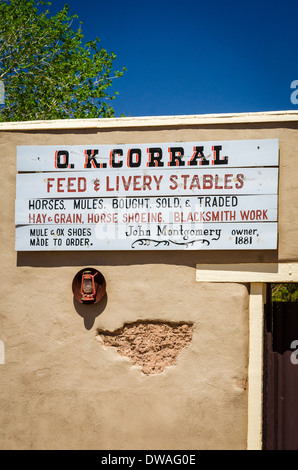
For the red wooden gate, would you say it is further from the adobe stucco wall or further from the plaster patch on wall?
the plaster patch on wall

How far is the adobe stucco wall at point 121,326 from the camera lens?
5.96 m

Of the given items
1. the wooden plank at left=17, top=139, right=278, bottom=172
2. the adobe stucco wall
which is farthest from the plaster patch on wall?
the wooden plank at left=17, top=139, right=278, bottom=172

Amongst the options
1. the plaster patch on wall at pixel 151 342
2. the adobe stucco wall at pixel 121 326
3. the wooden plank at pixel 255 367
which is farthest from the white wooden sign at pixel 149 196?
the plaster patch on wall at pixel 151 342

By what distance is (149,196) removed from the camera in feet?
20.3

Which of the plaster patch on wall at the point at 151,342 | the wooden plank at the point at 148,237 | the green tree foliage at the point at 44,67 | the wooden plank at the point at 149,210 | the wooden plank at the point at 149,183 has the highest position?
the green tree foliage at the point at 44,67

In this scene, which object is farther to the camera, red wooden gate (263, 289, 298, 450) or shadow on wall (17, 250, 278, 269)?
Answer: red wooden gate (263, 289, 298, 450)

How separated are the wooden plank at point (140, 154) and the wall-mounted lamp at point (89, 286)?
110cm

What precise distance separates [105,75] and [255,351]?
14.2m

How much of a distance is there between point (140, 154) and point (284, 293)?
12444 mm

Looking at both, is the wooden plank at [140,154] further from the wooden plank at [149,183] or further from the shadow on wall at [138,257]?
the shadow on wall at [138,257]

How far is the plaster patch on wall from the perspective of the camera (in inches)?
240

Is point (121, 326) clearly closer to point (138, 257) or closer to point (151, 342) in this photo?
point (151, 342)

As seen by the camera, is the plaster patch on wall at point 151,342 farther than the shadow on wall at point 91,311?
No

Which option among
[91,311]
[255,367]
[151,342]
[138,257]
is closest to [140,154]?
[138,257]
